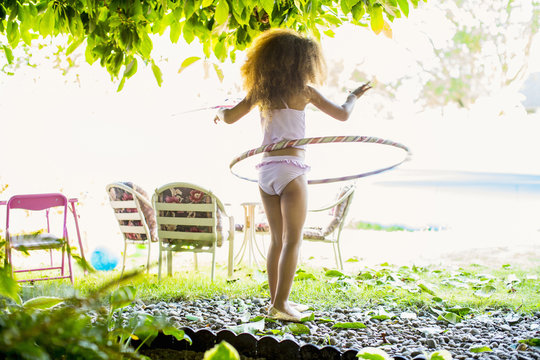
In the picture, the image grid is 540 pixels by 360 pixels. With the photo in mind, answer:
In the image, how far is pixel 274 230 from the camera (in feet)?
8.82

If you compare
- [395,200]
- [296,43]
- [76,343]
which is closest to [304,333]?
[296,43]

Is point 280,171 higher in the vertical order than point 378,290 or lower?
higher

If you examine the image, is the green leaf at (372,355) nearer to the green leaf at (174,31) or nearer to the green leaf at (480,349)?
the green leaf at (480,349)

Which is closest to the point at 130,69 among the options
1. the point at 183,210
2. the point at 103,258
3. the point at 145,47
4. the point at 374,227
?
the point at 145,47

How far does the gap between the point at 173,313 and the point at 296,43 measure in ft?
5.11

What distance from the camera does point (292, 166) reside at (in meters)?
2.56

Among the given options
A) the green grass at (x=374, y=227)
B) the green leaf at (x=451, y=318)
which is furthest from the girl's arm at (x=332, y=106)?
the green grass at (x=374, y=227)

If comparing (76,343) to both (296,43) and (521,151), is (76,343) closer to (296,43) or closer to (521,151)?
(296,43)

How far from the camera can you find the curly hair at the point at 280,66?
98.4 inches

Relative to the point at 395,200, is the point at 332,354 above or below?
below

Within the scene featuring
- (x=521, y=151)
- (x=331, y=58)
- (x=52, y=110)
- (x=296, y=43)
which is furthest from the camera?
(x=331, y=58)

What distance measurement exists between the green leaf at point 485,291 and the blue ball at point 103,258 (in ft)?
11.1

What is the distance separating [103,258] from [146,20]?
3391 millimetres

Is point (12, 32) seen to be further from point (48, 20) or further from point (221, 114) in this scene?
point (221, 114)
